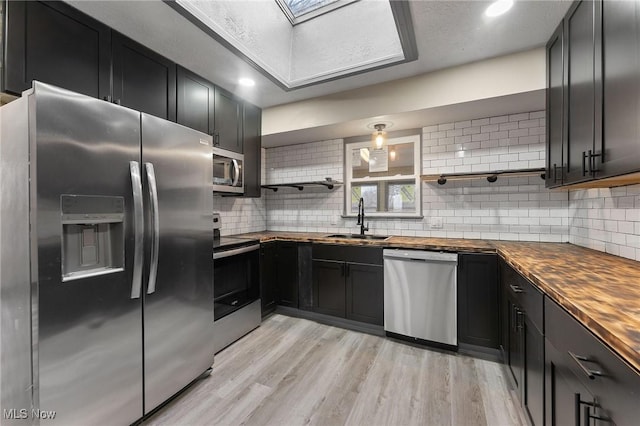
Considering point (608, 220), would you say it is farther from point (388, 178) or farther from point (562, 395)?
point (388, 178)

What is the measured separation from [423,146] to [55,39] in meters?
3.17

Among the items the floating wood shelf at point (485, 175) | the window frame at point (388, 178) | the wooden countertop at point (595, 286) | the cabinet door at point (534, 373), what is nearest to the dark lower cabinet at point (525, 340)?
the cabinet door at point (534, 373)

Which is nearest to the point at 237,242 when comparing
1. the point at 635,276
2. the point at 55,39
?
the point at 55,39

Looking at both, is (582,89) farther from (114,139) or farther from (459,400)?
(114,139)

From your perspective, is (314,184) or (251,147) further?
(314,184)

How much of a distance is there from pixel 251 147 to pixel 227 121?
18.2 inches

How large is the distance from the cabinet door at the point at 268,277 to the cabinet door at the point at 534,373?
2.34 metres

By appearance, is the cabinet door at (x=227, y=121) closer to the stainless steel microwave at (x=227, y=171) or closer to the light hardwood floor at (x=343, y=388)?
the stainless steel microwave at (x=227, y=171)

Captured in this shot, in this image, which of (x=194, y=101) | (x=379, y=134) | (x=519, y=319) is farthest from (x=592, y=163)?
(x=194, y=101)

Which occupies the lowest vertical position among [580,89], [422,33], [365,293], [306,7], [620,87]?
[365,293]

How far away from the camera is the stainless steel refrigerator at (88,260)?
3.88 ft

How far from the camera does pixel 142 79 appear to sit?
6.82ft

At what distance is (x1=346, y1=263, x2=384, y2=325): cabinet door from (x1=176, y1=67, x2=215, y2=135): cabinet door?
2070mm

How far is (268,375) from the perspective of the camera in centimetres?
205
